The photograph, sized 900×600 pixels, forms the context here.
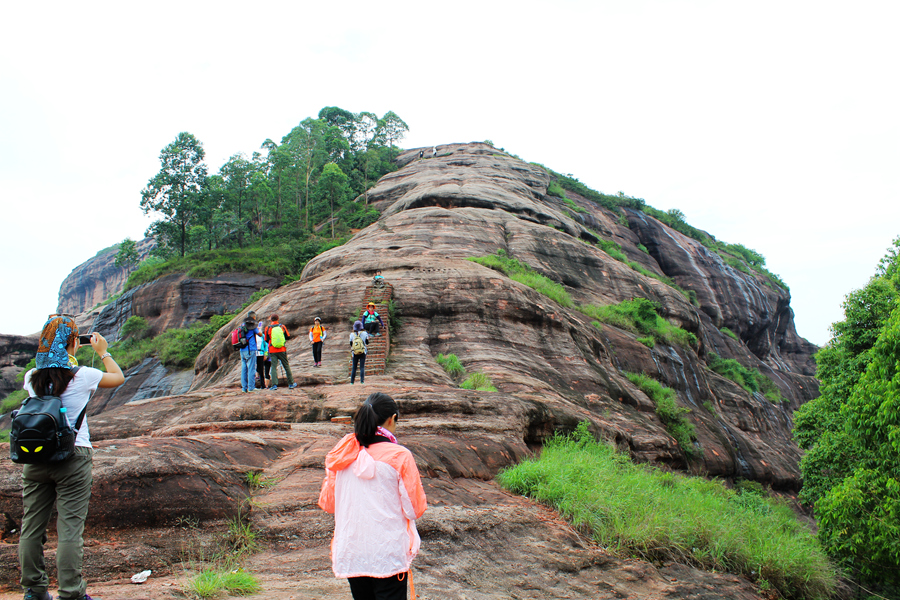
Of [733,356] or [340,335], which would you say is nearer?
[340,335]

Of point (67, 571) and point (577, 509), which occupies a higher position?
point (67, 571)

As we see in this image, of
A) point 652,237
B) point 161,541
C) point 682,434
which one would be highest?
point 652,237

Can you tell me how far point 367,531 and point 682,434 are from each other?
1754 centimetres

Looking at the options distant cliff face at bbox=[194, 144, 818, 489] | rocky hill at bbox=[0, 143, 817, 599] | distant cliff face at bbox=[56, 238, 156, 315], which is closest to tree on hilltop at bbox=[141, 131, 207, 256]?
rocky hill at bbox=[0, 143, 817, 599]

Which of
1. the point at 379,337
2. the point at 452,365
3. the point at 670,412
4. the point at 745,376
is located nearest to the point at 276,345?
the point at 379,337

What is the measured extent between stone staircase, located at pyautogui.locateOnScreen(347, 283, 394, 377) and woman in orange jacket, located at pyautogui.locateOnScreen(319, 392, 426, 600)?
10857 millimetres

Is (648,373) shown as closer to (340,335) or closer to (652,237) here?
(340,335)

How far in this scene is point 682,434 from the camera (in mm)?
18312

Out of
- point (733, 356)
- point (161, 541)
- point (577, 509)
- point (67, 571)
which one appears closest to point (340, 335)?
point (577, 509)

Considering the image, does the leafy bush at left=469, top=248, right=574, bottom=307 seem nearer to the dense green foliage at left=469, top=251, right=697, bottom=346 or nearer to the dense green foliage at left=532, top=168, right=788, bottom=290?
the dense green foliage at left=469, top=251, right=697, bottom=346

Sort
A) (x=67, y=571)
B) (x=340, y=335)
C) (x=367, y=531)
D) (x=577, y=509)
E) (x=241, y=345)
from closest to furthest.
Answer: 1. (x=367, y=531)
2. (x=67, y=571)
3. (x=577, y=509)
4. (x=241, y=345)
5. (x=340, y=335)

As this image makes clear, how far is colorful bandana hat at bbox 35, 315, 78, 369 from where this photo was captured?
13.0ft

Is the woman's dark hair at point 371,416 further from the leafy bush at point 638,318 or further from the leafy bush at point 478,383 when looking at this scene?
the leafy bush at point 638,318

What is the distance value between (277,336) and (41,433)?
863 cm
